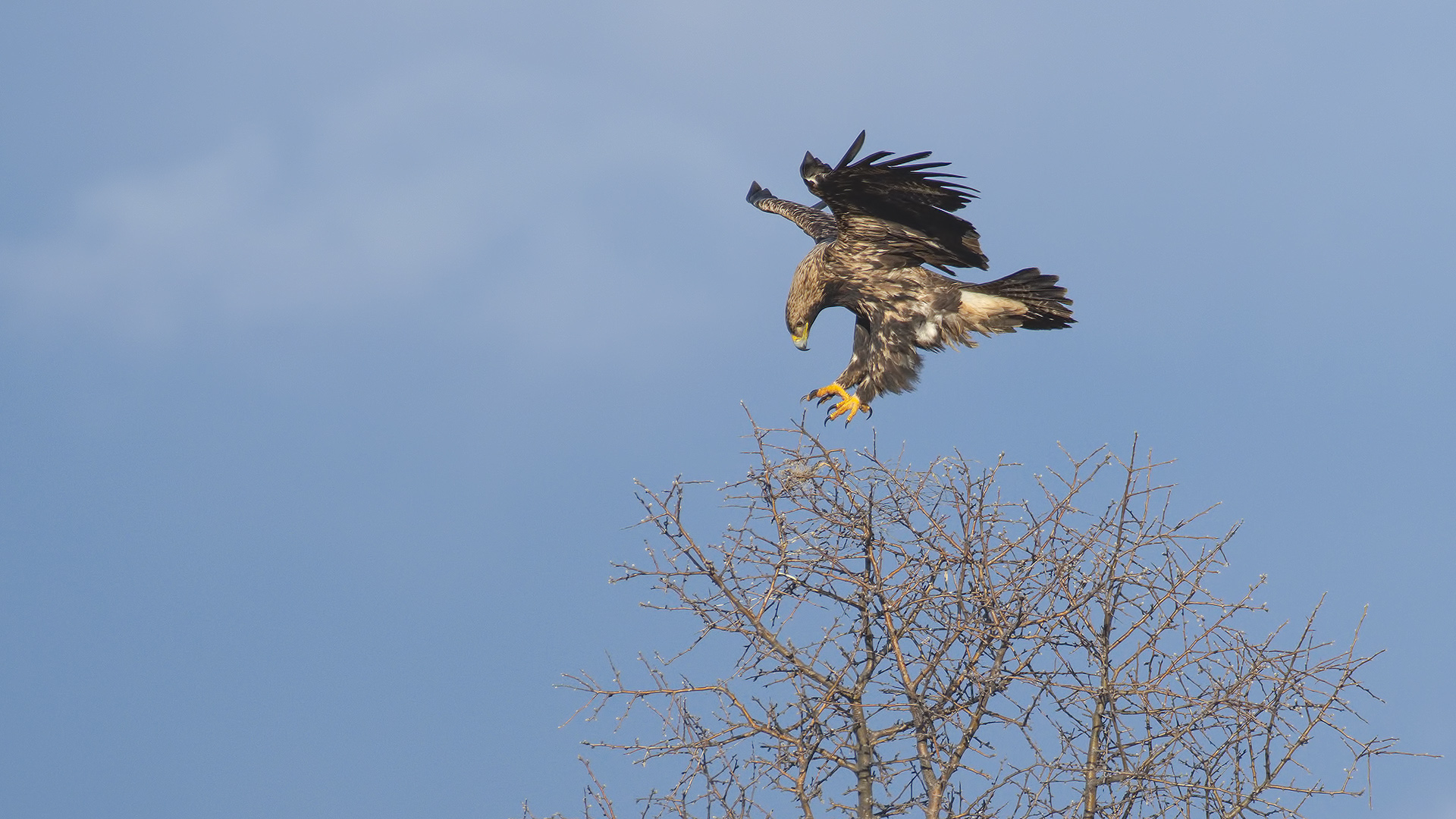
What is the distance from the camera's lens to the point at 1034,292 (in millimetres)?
8312

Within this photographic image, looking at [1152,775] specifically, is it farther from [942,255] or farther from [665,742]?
[942,255]

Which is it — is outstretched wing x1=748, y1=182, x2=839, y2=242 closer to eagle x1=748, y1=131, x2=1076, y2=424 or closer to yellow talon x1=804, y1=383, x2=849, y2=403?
eagle x1=748, y1=131, x2=1076, y2=424

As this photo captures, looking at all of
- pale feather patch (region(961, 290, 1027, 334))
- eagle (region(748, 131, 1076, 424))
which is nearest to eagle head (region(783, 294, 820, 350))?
eagle (region(748, 131, 1076, 424))

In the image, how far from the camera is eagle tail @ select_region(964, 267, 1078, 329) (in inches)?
326

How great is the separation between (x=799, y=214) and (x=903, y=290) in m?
2.50

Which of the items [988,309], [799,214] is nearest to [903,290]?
[988,309]

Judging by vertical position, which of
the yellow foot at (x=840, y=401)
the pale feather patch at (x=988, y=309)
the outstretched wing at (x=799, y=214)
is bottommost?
the yellow foot at (x=840, y=401)

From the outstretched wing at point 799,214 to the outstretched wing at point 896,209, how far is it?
2.52ft

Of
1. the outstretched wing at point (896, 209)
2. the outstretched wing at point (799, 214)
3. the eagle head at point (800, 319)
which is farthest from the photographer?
the outstretched wing at point (799, 214)

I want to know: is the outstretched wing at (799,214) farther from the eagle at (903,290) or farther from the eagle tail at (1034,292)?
the eagle tail at (1034,292)

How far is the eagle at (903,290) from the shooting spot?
324 inches

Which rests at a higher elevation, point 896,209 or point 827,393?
point 896,209

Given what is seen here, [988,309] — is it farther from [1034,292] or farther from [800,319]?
[800,319]

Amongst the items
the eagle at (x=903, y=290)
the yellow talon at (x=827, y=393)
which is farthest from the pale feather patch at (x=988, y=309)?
the yellow talon at (x=827, y=393)
